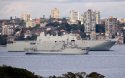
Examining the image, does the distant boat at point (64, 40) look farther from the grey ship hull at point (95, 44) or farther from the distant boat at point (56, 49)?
the distant boat at point (56, 49)

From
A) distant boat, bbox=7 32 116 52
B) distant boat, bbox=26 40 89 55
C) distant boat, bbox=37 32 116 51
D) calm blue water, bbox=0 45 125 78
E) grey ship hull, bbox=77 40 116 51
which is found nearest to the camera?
calm blue water, bbox=0 45 125 78

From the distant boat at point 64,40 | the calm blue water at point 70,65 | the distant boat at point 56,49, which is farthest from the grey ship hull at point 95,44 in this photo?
the distant boat at point 56,49

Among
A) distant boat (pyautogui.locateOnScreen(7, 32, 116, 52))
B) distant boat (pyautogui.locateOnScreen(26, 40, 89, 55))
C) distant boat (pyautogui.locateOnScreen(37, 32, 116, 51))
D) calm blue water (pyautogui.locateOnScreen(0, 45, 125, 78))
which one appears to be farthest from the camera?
distant boat (pyautogui.locateOnScreen(37, 32, 116, 51))

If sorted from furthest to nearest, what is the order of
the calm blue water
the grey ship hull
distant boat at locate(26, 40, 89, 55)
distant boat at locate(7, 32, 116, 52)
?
the grey ship hull → distant boat at locate(7, 32, 116, 52) → distant boat at locate(26, 40, 89, 55) → the calm blue water

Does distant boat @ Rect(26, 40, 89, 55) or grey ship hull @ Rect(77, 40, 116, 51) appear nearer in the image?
distant boat @ Rect(26, 40, 89, 55)

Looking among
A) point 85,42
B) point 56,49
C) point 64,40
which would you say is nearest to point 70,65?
point 56,49

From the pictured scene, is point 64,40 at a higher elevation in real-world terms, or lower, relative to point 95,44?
higher

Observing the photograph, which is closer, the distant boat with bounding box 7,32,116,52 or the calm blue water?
the calm blue water

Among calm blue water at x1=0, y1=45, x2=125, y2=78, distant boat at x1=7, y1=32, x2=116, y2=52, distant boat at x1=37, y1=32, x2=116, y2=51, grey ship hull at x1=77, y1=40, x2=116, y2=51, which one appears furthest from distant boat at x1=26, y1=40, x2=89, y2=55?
grey ship hull at x1=77, y1=40, x2=116, y2=51

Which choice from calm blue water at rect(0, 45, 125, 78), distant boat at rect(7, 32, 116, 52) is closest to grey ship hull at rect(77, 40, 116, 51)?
distant boat at rect(7, 32, 116, 52)

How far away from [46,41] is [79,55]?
7927 mm

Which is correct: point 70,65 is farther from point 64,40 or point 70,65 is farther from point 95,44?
point 95,44

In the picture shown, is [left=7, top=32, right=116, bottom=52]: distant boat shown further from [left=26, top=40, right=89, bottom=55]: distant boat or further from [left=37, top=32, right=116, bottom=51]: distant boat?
[left=26, top=40, right=89, bottom=55]: distant boat

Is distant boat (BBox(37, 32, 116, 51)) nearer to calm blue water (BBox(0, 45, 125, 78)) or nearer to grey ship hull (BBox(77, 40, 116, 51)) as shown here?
grey ship hull (BBox(77, 40, 116, 51))
